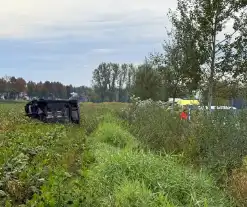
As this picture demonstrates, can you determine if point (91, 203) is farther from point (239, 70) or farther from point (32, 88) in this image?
point (32, 88)

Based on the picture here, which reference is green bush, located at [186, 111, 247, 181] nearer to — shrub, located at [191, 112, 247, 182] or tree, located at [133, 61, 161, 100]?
shrub, located at [191, 112, 247, 182]

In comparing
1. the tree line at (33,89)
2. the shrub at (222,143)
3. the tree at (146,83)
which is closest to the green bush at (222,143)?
the shrub at (222,143)

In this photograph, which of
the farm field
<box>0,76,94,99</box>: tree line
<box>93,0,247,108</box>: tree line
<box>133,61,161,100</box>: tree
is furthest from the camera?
<box>0,76,94,99</box>: tree line

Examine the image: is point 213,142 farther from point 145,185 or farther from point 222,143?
point 145,185

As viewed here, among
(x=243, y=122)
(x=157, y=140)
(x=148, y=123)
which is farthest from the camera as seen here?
(x=148, y=123)

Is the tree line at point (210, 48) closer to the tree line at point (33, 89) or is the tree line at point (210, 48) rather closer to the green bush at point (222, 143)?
the green bush at point (222, 143)

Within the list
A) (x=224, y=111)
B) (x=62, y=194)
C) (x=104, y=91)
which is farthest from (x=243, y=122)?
(x=104, y=91)

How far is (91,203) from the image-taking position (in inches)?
238

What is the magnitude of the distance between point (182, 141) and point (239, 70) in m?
8.17

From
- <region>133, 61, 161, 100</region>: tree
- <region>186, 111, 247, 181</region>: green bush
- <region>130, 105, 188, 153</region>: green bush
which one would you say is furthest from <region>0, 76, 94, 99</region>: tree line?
<region>186, 111, 247, 181</region>: green bush

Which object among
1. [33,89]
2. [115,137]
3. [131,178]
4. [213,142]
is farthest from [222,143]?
[33,89]

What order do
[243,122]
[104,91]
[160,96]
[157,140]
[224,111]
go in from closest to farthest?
[243,122], [224,111], [157,140], [160,96], [104,91]

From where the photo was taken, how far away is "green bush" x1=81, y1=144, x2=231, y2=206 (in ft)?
20.2

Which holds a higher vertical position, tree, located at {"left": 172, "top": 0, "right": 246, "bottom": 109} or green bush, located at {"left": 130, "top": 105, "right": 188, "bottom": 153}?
tree, located at {"left": 172, "top": 0, "right": 246, "bottom": 109}
